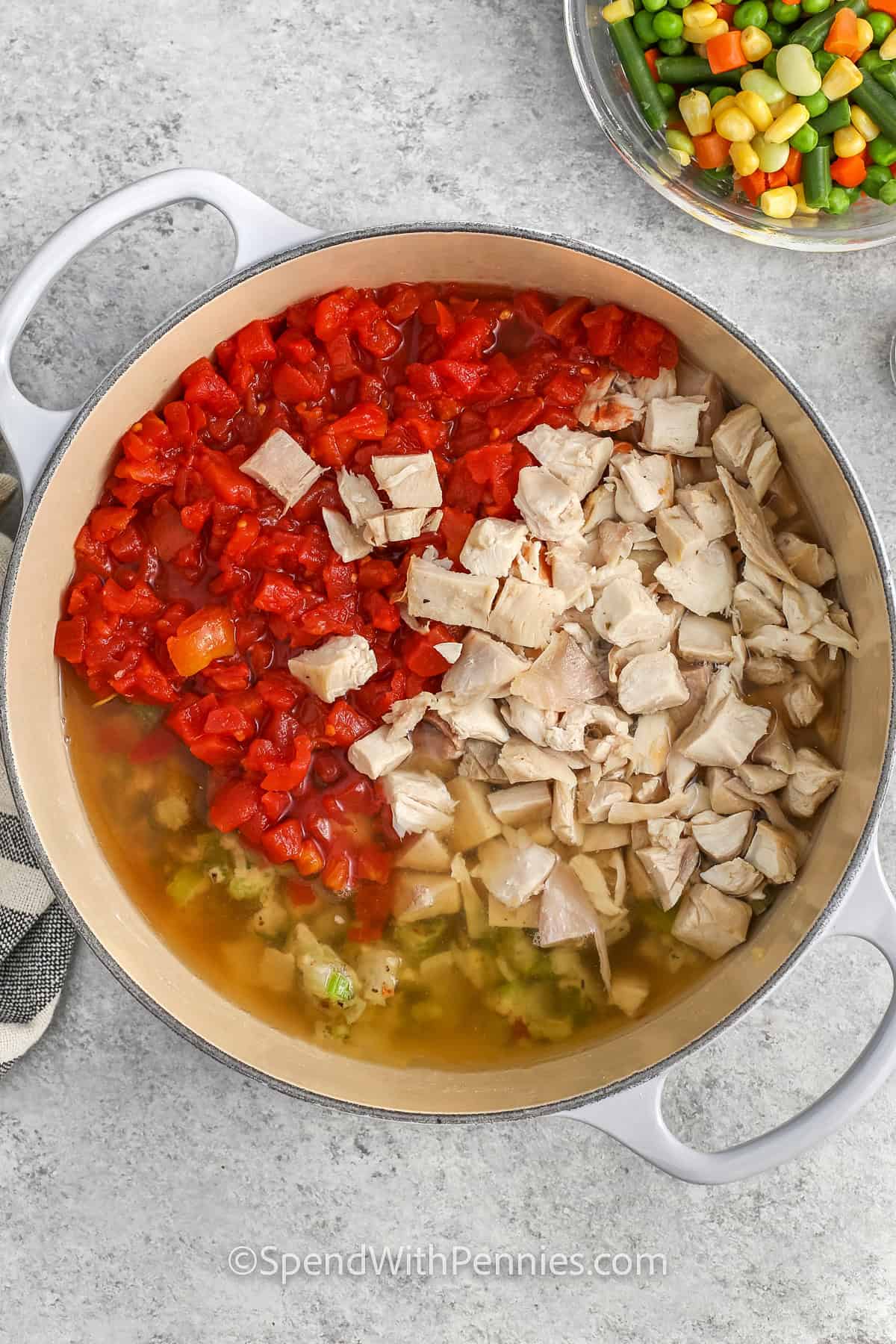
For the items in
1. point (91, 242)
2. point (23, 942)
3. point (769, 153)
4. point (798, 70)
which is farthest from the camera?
point (23, 942)

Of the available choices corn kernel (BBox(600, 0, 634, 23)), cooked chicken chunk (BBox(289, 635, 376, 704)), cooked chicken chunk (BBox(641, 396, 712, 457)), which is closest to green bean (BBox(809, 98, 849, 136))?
corn kernel (BBox(600, 0, 634, 23))

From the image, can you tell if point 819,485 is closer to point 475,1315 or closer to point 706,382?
point 706,382

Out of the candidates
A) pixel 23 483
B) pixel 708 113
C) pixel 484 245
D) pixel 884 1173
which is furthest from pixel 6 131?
pixel 884 1173

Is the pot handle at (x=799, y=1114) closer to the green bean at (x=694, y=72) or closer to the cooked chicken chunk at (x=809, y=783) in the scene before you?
the cooked chicken chunk at (x=809, y=783)

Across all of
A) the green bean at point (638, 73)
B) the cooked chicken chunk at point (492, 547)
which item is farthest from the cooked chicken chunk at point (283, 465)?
the green bean at point (638, 73)

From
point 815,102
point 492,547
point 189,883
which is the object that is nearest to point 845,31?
point 815,102

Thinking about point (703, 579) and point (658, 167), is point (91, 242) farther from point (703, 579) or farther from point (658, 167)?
point (703, 579)

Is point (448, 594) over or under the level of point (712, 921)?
over
